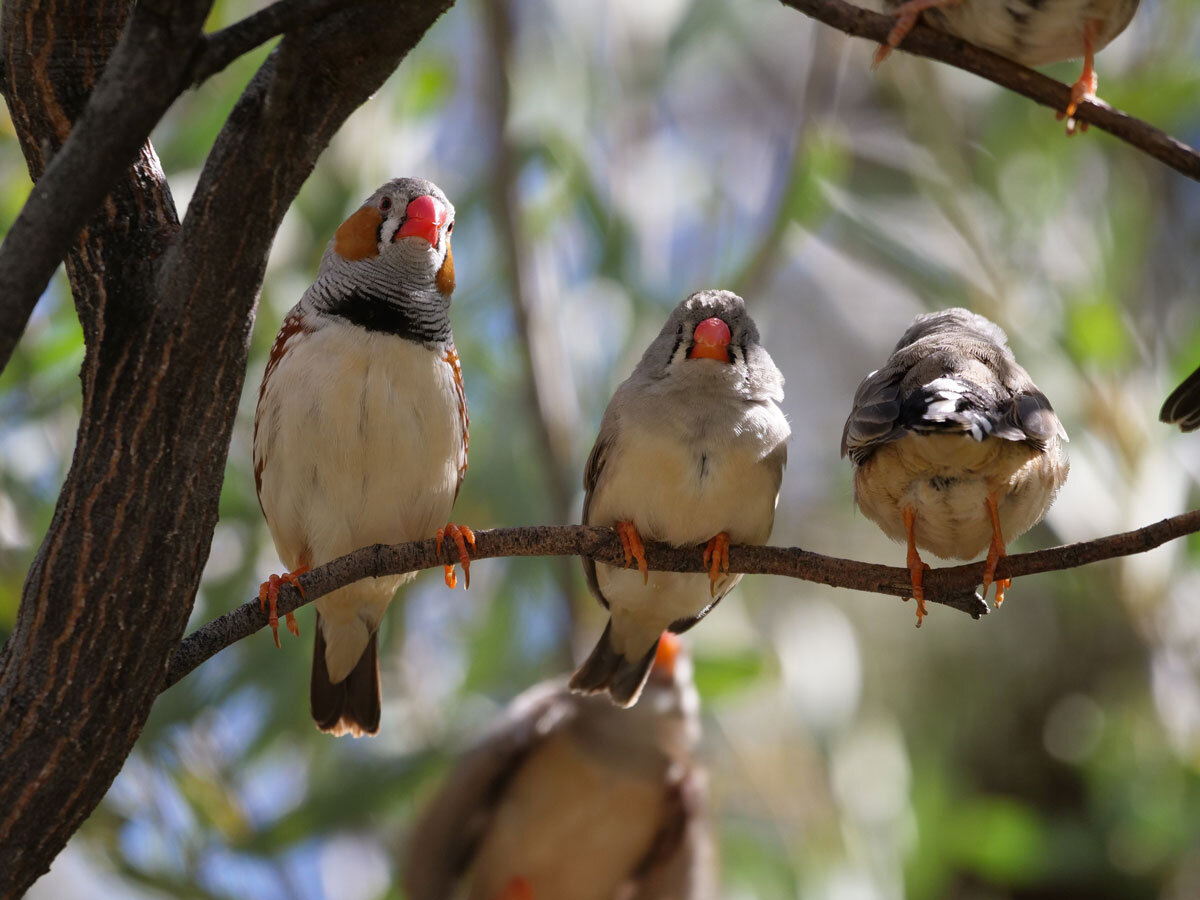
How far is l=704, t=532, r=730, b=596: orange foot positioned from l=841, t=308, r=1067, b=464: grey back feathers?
307 mm

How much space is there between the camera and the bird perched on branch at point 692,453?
109 inches

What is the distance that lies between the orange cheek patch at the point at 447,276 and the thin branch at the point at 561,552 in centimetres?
73

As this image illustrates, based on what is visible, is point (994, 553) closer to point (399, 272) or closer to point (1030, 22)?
point (1030, 22)

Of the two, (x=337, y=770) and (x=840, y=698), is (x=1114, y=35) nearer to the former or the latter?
(x=840, y=698)

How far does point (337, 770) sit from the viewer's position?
4.71 m

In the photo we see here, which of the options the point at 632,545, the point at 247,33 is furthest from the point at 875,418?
the point at 247,33

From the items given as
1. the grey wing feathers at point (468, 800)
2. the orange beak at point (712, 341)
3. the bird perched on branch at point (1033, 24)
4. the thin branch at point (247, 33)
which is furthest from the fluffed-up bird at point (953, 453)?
the grey wing feathers at point (468, 800)

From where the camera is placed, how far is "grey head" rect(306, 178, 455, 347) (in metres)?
2.92

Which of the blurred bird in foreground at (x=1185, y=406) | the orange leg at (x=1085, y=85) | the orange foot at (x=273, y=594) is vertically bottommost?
the orange foot at (x=273, y=594)

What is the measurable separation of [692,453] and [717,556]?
0.72 feet

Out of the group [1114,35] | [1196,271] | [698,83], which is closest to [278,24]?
[1114,35]

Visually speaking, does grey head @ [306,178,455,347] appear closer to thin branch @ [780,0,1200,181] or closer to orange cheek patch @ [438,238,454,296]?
orange cheek patch @ [438,238,454,296]

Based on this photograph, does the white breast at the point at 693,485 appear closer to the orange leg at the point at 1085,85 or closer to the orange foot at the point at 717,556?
the orange foot at the point at 717,556

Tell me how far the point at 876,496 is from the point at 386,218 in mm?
1274
